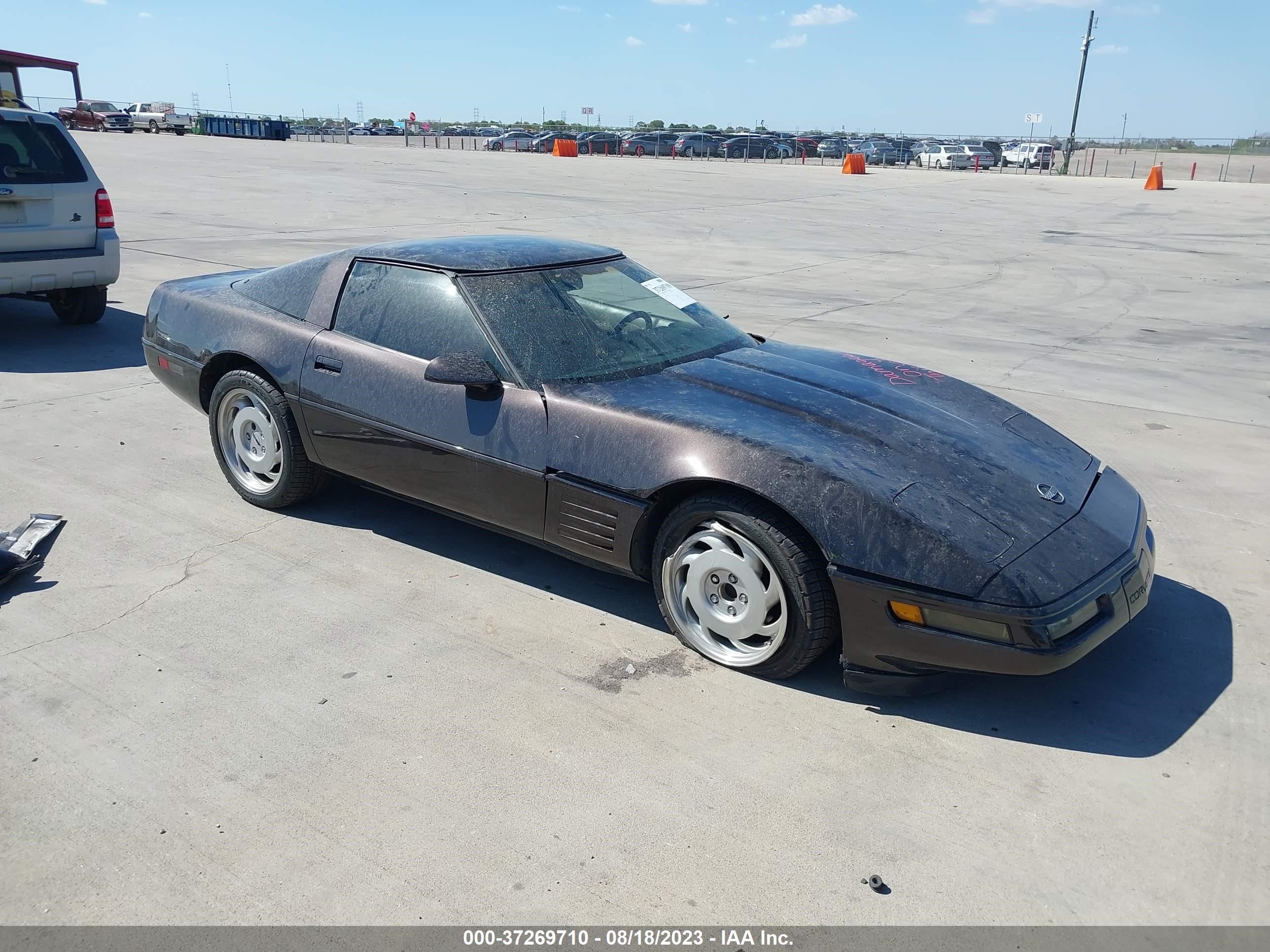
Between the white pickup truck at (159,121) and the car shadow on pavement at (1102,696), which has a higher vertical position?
the white pickup truck at (159,121)

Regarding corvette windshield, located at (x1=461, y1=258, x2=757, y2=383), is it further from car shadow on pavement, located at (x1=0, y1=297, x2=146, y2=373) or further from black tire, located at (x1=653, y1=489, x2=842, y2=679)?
car shadow on pavement, located at (x1=0, y1=297, x2=146, y2=373)

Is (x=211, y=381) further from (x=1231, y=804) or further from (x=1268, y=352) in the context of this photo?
(x=1268, y=352)

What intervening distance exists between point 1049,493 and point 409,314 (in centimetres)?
262

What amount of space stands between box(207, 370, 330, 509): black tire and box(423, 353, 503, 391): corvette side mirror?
1050 mm

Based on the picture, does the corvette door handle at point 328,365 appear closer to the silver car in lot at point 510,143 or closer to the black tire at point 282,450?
the black tire at point 282,450

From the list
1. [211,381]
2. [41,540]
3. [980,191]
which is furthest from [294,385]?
[980,191]

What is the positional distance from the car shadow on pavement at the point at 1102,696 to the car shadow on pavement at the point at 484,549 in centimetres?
86

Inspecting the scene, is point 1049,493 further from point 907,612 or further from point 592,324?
point 592,324

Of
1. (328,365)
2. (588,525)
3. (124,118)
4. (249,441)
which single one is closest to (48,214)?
(249,441)

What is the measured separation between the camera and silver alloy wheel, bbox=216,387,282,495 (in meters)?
4.79

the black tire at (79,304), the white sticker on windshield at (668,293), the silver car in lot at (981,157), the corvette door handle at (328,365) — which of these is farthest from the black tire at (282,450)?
the silver car in lot at (981,157)

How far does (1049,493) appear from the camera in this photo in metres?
3.56

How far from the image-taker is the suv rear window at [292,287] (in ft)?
15.5

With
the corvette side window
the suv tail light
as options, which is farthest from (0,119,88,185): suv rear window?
the corvette side window
